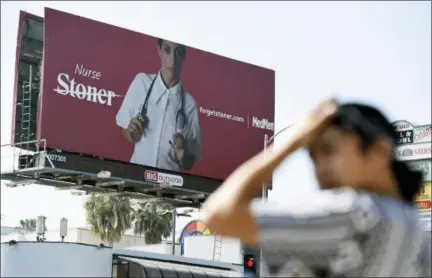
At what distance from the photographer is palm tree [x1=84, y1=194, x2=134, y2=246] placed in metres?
48.7

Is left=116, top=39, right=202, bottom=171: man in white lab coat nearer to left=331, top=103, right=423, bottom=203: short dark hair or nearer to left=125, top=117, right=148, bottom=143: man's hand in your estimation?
Answer: left=125, top=117, right=148, bottom=143: man's hand

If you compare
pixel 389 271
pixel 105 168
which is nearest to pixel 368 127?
pixel 389 271

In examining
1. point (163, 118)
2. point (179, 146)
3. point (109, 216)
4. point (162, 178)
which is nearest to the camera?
point (162, 178)

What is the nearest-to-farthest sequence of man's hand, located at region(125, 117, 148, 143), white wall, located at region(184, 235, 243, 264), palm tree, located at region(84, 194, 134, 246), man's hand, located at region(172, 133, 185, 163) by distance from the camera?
man's hand, located at region(125, 117, 148, 143), white wall, located at region(184, 235, 243, 264), man's hand, located at region(172, 133, 185, 163), palm tree, located at region(84, 194, 134, 246)

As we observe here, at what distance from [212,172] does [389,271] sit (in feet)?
123

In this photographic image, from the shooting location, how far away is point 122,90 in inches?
1467

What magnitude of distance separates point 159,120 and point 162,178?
2.46m

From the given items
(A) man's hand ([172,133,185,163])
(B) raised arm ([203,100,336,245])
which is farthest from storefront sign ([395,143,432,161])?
(B) raised arm ([203,100,336,245])

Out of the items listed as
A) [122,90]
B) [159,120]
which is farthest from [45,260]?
[159,120]

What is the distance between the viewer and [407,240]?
207 cm

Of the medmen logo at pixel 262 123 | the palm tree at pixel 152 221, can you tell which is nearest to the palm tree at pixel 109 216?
the palm tree at pixel 152 221

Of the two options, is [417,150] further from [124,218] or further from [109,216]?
[124,218]

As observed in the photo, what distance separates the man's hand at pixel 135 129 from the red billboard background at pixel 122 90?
0.49m

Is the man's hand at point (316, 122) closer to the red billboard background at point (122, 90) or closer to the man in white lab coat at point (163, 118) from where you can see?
the red billboard background at point (122, 90)
